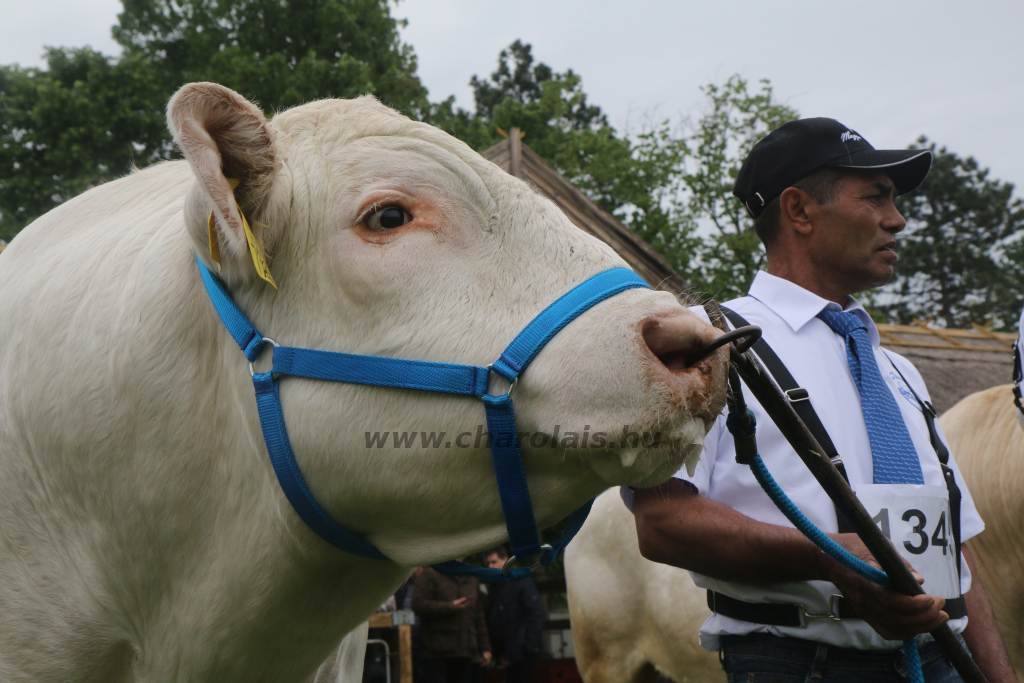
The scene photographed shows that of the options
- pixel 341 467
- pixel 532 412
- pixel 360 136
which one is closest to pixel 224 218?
pixel 360 136

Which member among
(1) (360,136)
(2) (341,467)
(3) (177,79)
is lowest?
(2) (341,467)

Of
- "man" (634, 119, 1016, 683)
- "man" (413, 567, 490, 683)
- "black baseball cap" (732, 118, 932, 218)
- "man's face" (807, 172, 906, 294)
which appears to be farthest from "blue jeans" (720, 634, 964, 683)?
"man" (413, 567, 490, 683)

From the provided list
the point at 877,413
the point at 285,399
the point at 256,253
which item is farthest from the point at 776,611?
the point at 256,253

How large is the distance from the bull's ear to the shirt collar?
5.23 ft

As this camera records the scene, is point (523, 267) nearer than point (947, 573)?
Yes

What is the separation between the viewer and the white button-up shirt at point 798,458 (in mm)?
2836

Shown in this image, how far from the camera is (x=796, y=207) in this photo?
342 centimetres

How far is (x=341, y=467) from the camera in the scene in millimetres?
2232

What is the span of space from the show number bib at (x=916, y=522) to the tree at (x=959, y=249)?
4801 centimetres

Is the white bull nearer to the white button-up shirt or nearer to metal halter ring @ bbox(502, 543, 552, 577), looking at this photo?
the white button-up shirt

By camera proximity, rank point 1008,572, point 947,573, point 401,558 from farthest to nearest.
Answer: point 1008,572 < point 947,573 < point 401,558

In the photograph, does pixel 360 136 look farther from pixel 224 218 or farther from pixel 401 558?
pixel 401 558

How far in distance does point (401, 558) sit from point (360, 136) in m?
0.91

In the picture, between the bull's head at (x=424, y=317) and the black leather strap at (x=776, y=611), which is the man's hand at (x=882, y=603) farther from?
the bull's head at (x=424, y=317)
